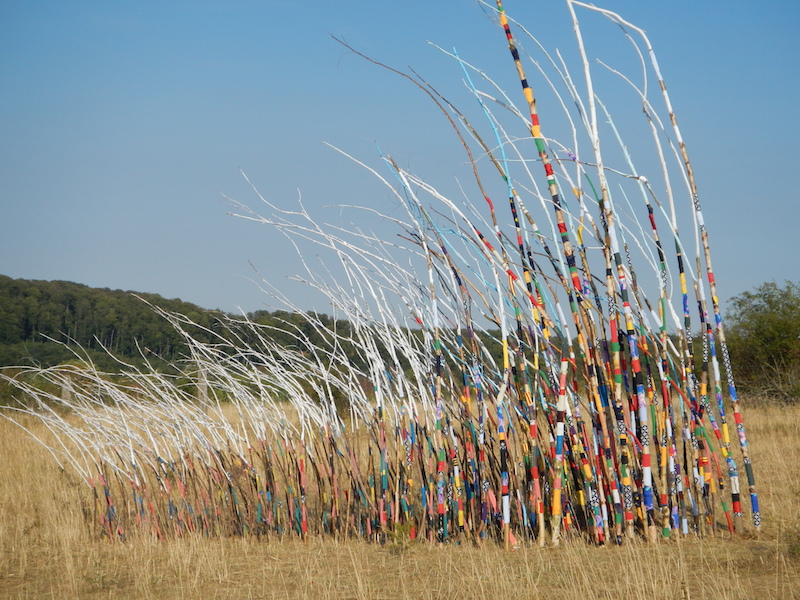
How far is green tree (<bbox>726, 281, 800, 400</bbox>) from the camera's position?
39.7 feet

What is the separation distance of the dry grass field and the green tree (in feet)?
26.2

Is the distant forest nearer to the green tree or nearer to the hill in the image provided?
the hill

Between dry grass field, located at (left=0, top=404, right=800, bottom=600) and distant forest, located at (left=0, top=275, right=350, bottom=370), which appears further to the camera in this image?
distant forest, located at (left=0, top=275, right=350, bottom=370)

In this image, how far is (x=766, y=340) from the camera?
1290 cm

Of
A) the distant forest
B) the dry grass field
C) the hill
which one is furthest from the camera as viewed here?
the hill

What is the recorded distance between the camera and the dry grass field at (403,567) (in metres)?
2.54

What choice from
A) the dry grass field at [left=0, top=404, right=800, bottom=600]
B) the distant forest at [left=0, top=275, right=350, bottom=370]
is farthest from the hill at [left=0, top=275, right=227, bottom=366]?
the dry grass field at [left=0, top=404, right=800, bottom=600]

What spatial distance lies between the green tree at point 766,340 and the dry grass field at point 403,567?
8.00 m

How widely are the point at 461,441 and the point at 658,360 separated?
3.44 feet

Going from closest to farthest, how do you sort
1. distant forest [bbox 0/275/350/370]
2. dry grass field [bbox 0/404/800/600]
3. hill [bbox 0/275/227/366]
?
dry grass field [bbox 0/404/800/600]
distant forest [bbox 0/275/350/370]
hill [bbox 0/275/227/366]

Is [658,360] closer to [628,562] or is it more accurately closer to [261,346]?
[628,562]

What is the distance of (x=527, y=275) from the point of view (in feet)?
10.8

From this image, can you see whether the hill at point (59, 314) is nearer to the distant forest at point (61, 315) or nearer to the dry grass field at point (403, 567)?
the distant forest at point (61, 315)

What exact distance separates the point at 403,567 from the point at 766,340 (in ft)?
37.9
